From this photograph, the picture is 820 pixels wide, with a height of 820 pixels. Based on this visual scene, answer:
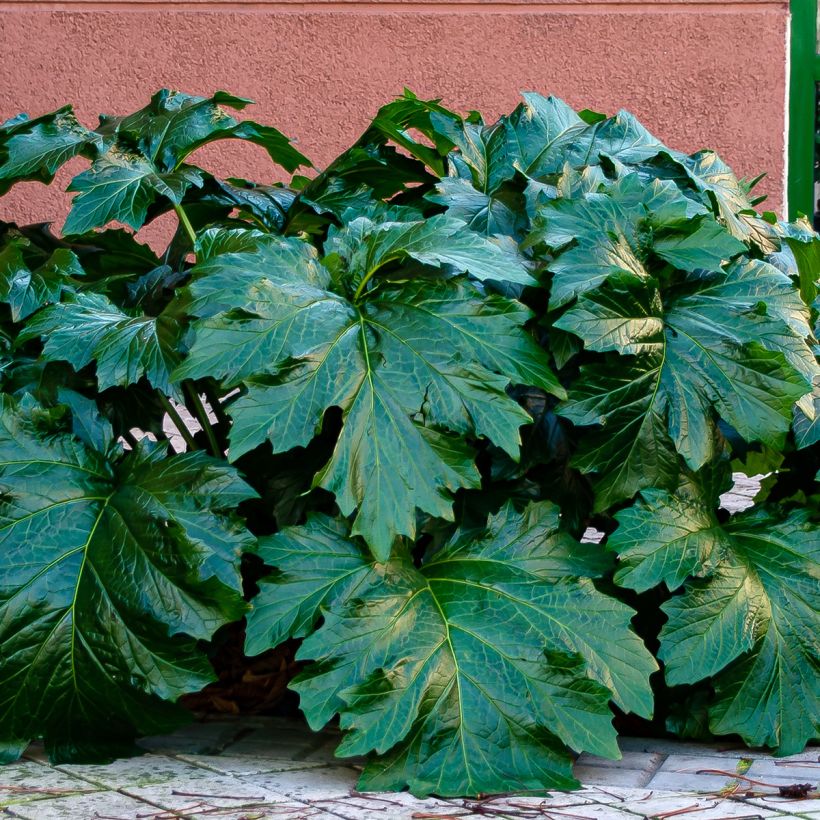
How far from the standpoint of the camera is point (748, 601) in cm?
234

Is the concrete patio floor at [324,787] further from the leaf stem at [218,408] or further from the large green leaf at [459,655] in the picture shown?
the leaf stem at [218,408]

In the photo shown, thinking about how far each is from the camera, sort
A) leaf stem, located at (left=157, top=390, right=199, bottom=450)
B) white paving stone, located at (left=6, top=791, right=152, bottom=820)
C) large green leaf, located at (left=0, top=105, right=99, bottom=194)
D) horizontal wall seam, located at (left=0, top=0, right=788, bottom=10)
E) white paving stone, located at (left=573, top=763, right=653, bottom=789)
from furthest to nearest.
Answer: horizontal wall seam, located at (left=0, top=0, right=788, bottom=10)
large green leaf, located at (left=0, top=105, right=99, bottom=194)
leaf stem, located at (left=157, top=390, right=199, bottom=450)
white paving stone, located at (left=573, top=763, right=653, bottom=789)
white paving stone, located at (left=6, top=791, right=152, bottom=820)

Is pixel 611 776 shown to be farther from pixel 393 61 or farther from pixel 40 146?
pixel 393 61

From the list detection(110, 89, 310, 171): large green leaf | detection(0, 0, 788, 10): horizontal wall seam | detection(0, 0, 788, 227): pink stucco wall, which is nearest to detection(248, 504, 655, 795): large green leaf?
detection(110, 89, 310, 171): large green leaf

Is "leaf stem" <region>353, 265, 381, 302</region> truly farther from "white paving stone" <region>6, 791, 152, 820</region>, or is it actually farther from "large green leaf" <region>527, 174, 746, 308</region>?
"white paving stone" <region>6, 791, 152, 820</region>

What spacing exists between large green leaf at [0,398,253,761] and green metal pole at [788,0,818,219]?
4.55 m

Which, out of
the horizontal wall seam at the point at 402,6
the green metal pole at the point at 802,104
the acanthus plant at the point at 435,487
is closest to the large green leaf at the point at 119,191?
the acanthus plant at the point at 435,487

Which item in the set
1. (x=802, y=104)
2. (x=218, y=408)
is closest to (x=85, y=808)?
(x=218, y=408)

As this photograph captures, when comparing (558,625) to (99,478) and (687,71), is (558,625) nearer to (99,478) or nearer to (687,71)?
(99,478)

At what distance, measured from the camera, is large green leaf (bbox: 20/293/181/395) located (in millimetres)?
2383

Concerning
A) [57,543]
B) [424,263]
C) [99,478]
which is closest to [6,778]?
[57,543]

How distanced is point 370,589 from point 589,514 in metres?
0.57

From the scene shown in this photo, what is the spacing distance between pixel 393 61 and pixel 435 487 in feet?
14.2

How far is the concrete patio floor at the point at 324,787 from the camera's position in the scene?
6.52 ft
